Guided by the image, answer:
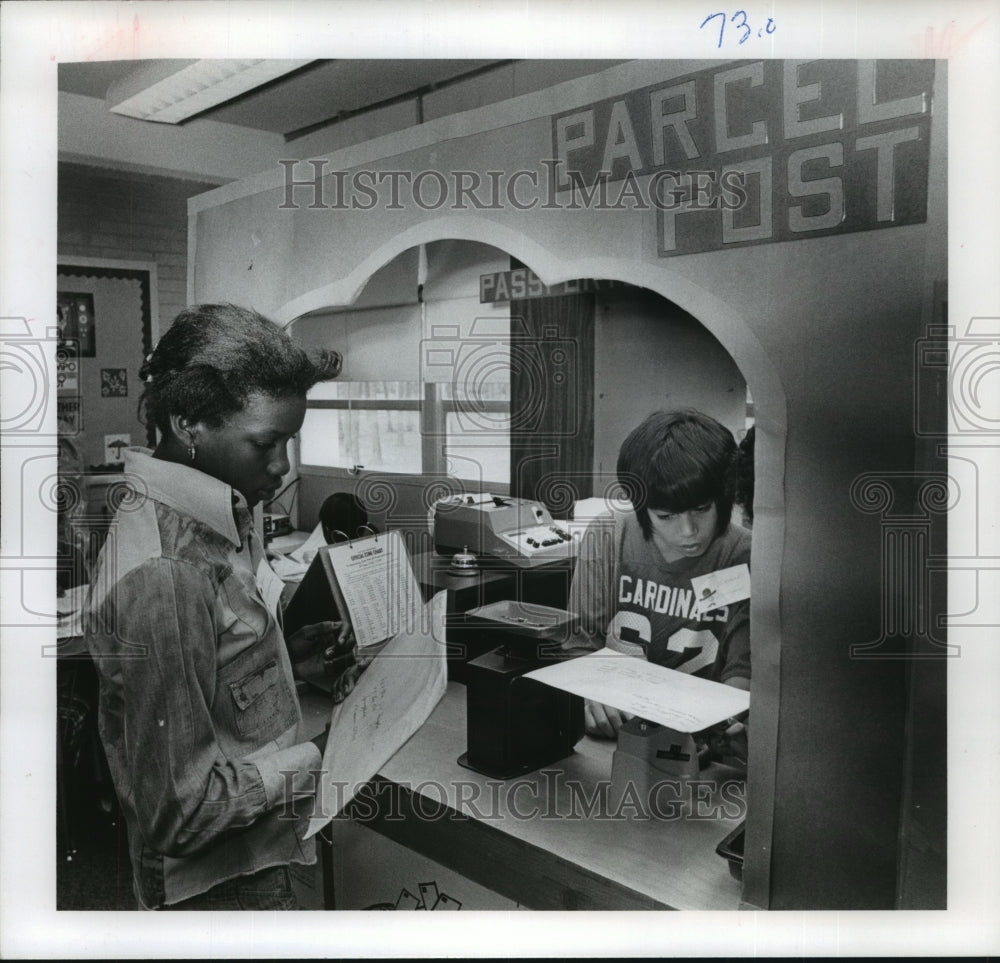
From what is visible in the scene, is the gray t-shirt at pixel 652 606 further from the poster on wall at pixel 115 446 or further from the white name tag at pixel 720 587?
the poster on wall at pixel 115 446

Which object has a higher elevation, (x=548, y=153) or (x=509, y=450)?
(x=548, y=153)

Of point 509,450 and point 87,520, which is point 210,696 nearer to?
point 87,520

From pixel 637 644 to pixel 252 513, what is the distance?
0.93 m

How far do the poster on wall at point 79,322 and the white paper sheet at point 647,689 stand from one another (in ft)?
4.13

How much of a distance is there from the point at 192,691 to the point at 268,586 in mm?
280

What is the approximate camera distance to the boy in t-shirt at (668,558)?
5.99 feet

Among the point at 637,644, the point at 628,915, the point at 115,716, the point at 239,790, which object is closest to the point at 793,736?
the point at 637,644

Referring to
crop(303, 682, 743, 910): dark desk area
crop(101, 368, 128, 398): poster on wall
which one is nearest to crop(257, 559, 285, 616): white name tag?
crop(303, 682, 743, 910): dark desk area

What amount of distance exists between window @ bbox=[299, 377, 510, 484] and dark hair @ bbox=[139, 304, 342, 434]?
0.07m

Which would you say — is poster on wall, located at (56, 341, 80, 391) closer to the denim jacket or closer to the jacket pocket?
the denim jacket

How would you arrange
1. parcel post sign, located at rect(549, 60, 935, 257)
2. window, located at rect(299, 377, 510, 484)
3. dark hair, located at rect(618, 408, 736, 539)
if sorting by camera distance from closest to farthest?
parcel post sign, located at rect(549, 60, 935, 257), dark hair, located at rect(618, 408, 736, 539), window, located at rect(299, 377, 510, 484)

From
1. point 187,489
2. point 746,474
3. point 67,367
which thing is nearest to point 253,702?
point 187,489

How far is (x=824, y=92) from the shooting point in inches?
68.1

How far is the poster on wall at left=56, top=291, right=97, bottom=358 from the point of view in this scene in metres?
1.99
